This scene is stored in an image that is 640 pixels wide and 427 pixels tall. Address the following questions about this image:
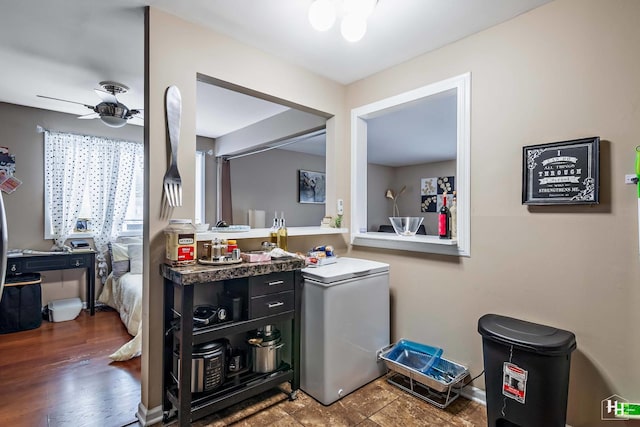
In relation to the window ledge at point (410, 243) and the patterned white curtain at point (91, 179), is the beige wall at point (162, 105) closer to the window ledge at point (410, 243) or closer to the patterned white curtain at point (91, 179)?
the window ledge at point (410, 243)

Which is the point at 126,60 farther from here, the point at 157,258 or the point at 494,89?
the point at 494,89

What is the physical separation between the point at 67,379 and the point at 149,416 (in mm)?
999

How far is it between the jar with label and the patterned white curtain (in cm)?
303

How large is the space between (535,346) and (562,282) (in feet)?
1.52

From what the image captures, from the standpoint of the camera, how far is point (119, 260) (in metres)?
3.98

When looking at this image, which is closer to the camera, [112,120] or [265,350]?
[265,350]

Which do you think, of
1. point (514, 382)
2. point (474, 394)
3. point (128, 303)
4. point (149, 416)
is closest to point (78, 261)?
point (128, 303)

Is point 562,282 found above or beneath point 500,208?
beneath

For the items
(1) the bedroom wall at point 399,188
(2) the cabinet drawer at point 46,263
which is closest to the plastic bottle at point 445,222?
(2) the cabinet drawer at point 46,263

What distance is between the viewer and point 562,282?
1.71m

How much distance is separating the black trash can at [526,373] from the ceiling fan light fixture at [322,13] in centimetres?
179

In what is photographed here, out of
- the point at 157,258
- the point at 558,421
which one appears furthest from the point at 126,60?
the point at 558,421

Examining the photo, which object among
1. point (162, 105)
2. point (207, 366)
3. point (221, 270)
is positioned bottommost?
point (207, 366)

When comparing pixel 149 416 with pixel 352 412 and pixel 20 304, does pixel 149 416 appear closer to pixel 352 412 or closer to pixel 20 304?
pixel 352 412
